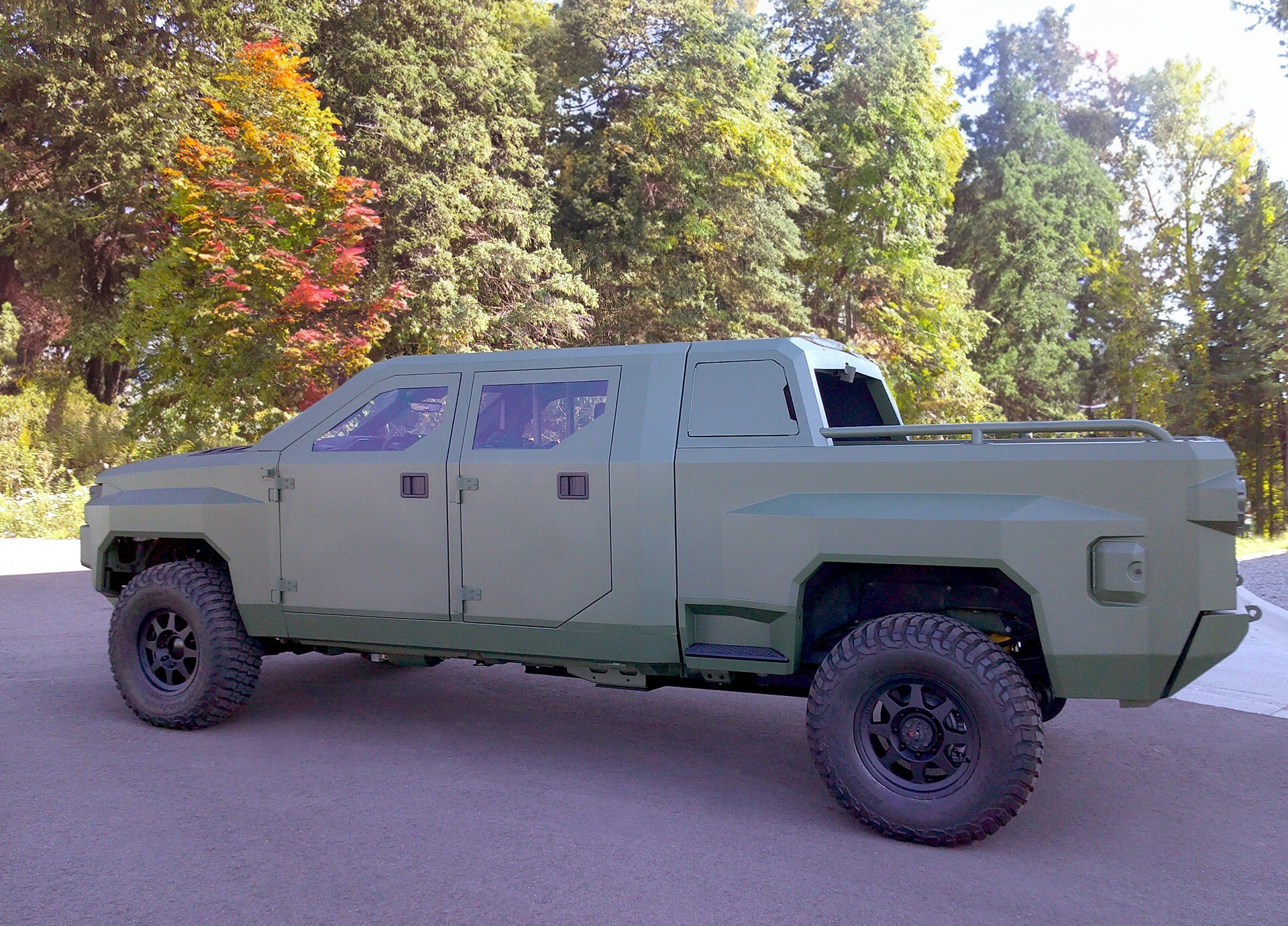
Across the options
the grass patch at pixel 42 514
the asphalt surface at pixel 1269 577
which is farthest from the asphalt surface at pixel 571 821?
the grass patch at pixel 42 514

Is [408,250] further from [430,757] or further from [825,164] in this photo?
[430,757]

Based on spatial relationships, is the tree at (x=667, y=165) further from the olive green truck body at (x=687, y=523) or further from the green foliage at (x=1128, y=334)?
the olive green truck body at (x=687, y=523)

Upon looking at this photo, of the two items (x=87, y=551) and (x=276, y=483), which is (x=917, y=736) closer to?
(x=276, y=483)

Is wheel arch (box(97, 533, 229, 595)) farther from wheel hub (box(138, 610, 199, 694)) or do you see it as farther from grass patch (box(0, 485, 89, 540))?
grass patch (box(0, 485, 89, 540))

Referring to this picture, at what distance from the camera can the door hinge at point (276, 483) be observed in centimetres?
612

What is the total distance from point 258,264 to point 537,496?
1449cm

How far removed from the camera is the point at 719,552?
16.8ft

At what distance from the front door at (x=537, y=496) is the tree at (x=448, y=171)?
1677cm

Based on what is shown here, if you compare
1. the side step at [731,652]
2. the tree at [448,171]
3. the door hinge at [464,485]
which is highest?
the tree at [448,171]

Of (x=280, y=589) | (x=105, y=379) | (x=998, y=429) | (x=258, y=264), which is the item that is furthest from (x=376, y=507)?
(x=105, y=379)

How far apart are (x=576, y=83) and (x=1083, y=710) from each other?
2397 cm

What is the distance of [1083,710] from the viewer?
7.06m

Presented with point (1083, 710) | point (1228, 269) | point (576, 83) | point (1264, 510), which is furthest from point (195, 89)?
point (1264, 510)

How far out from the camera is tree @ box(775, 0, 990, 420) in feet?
104
